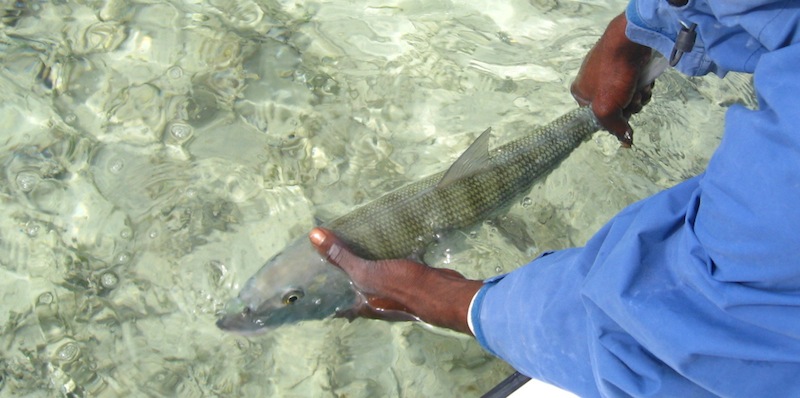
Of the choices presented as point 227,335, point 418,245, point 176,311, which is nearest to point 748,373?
point 418,245

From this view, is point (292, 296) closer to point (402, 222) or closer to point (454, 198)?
point (402, 222)

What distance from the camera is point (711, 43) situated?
6.91 feet

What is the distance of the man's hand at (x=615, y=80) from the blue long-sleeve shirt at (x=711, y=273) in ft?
2.40

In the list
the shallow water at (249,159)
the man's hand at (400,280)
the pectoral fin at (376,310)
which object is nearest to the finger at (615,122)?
the shallow water at (249,159)

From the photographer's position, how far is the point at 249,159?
3.74 metres

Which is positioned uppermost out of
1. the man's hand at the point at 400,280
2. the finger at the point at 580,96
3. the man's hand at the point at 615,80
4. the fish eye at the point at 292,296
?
the man's hand at the point at 615,80

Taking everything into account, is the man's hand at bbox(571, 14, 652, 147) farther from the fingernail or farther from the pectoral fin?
the fingernail

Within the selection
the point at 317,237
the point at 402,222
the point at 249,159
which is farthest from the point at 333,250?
the point at 249,159

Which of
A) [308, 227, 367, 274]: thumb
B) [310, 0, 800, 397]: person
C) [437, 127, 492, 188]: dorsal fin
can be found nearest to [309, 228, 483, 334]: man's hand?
[308, 227, 367, 274]: thumb

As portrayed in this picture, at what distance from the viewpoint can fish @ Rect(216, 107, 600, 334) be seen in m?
2.93

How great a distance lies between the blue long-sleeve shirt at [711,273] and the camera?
1.44 m

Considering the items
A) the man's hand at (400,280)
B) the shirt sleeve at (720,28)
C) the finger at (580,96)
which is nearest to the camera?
the shirt sleeve at (720,28)

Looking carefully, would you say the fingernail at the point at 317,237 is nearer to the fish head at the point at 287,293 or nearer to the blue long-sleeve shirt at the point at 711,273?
the fish head at the point at 287,293

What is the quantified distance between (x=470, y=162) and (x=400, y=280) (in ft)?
2.38
